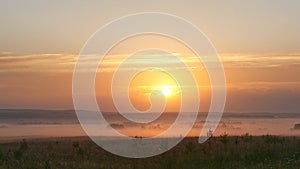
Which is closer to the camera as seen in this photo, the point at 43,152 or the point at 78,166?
the point at 78,166

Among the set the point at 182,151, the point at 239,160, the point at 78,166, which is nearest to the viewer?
the point at 78,166

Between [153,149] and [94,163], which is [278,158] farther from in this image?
[94,163]

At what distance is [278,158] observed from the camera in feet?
85.2

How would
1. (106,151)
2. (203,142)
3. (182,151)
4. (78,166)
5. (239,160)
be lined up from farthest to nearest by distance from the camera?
(203,142)
(106,151)
(182,151)
(239,160)
(78,166)

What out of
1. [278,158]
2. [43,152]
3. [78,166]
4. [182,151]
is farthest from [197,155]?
[43,152]

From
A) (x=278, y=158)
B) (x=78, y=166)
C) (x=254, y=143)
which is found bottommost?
(x=78, y=166)

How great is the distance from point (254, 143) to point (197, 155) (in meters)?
4.45

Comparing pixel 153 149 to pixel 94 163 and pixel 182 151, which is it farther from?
pixel 94 163

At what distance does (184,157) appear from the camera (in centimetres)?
2470

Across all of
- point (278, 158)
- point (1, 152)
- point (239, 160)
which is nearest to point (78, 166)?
point (1, 152)

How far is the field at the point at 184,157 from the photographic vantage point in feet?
76.3

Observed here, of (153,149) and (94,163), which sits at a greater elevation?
(153,149)

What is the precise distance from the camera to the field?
23266 millimetres

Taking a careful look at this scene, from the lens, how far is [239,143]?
29062mm
